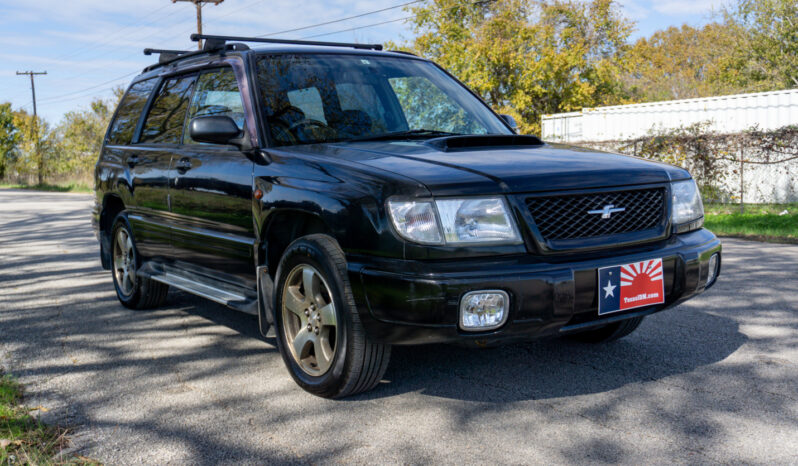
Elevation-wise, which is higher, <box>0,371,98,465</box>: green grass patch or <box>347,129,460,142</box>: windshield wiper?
<box>347,129,460,142</box>: windshield wiper

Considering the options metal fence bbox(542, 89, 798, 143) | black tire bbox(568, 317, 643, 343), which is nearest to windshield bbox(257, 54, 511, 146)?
black tire bbox(568, 317, 643, 343)

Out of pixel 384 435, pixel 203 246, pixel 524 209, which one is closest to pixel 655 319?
pixel 524 209

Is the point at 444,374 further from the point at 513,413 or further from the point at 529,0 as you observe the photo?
the point at 529,0

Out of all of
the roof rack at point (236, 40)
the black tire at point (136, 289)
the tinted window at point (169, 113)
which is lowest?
the black tire at point (136, 289)

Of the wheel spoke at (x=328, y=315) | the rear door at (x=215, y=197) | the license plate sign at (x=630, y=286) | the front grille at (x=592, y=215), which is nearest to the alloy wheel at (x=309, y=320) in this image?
the wheel spoke at (x=328, y=315)

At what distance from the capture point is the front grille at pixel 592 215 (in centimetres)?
317

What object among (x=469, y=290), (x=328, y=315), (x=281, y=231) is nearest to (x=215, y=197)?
(x=281, y=231)

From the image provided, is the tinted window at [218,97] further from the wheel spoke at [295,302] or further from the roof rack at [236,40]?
the wheel spoke at [295,302]

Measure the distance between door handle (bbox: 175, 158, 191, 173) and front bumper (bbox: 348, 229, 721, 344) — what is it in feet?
6.09

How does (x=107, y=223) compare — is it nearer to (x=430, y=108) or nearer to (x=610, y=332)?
(x=430, y=108)

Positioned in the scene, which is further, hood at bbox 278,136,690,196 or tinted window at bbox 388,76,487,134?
tinted window at bbox 388,76,487,134

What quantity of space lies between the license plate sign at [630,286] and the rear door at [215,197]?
74.9 inches

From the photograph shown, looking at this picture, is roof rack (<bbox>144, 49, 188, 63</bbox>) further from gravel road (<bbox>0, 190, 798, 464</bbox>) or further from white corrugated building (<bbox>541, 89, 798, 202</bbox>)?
white corrugated building (<bbox>541, 89, 798, 202</bbox>)

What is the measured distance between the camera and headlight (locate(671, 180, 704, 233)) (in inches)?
143
